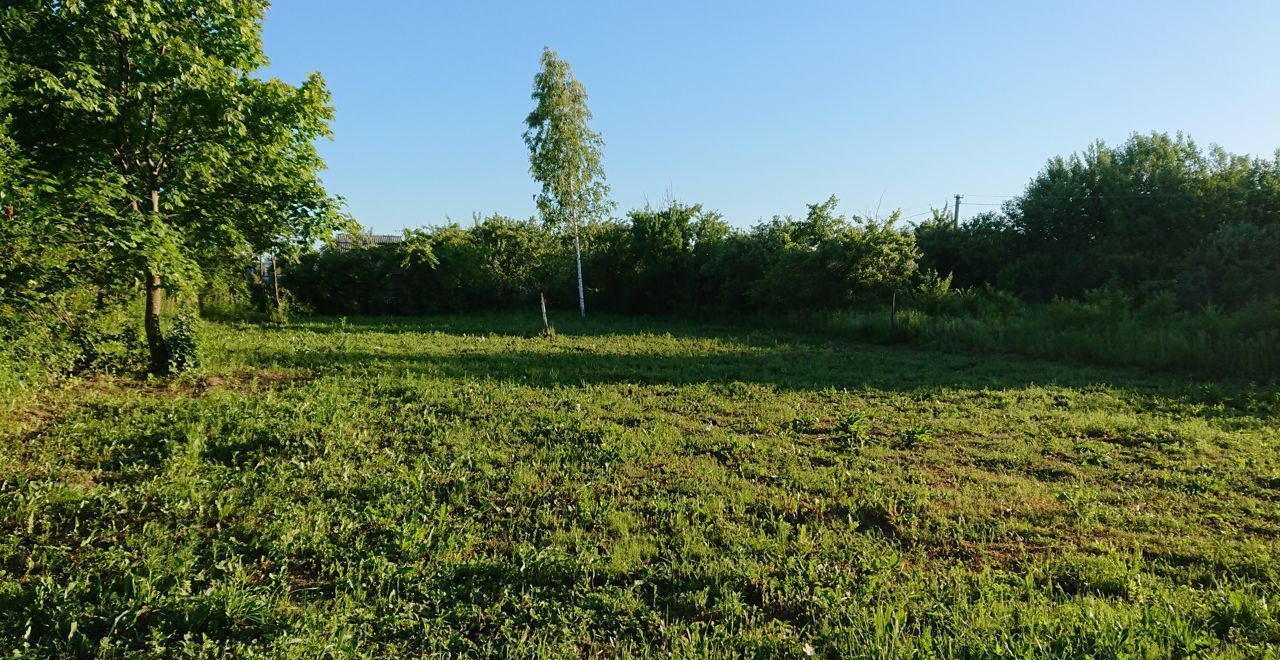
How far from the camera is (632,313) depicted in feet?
76.7

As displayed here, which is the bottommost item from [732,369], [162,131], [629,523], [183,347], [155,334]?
[629,523]

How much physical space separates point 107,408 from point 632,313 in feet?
58.6

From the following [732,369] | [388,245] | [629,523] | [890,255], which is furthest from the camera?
[388,245]

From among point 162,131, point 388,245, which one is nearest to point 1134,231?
point 162,131

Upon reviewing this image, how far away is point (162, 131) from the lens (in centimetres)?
751

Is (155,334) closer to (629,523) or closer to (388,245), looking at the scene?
(629,523)

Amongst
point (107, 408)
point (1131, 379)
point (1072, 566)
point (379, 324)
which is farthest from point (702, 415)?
point (379, 324)

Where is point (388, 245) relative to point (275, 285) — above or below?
above

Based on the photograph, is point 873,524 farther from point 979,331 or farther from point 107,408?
point 979,331

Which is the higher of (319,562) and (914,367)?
(914,367)

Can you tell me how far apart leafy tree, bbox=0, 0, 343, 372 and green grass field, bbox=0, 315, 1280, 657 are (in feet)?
6.30

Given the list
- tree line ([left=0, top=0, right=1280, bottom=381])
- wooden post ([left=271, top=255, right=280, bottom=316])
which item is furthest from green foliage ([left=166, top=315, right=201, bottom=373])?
wooden post ([left=271, top=255, right=280, bottom=316])

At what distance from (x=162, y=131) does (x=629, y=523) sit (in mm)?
7770

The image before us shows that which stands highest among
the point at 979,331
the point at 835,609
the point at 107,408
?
the point at 979,331
